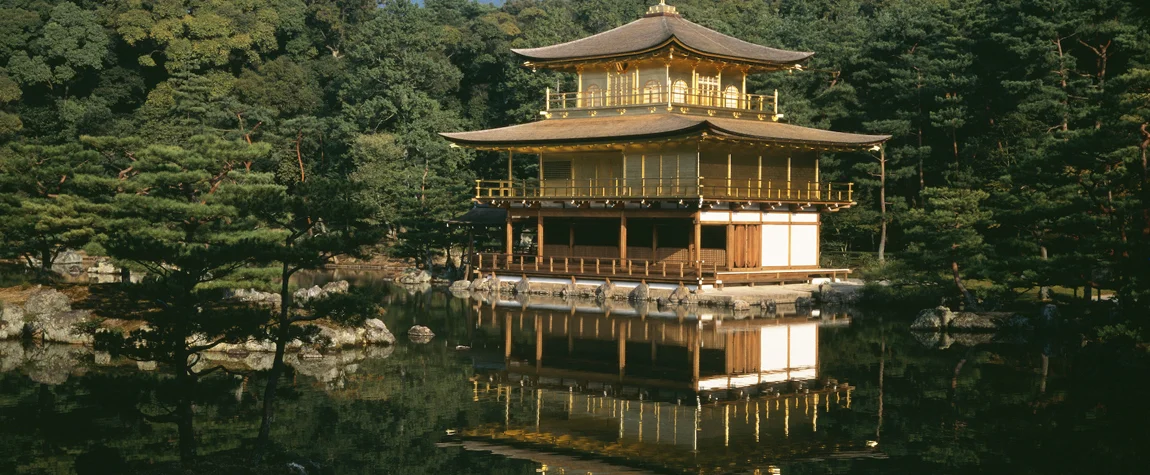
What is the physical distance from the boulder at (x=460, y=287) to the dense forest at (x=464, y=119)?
4.96 m

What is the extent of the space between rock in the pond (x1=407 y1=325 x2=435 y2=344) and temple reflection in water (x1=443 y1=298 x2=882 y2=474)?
1308 mm

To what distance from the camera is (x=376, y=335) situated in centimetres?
2731

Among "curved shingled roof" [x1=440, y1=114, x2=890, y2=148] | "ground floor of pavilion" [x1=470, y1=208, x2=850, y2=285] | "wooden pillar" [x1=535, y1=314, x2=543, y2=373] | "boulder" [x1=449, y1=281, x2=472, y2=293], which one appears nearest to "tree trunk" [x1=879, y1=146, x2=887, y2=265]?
"ground floor of pavilion" [x1=470, y1=208, x2=850, y2=285]

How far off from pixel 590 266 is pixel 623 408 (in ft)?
73.1

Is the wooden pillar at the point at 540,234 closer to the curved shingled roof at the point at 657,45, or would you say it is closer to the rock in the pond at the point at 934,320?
the curved shingled roof at the point at 657,45

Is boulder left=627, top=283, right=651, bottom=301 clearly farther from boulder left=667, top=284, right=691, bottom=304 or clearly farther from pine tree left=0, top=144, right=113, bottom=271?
pine tree left=0, top=144, right=113, bottom=271

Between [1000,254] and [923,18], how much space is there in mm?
24608


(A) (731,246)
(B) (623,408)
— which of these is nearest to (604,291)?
(A) (731,246)

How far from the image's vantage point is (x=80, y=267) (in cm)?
5097

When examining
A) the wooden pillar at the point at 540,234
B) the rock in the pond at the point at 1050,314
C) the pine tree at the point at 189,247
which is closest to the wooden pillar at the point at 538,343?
the pine tree at the point at 189,247

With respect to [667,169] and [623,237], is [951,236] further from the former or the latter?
[623,237]

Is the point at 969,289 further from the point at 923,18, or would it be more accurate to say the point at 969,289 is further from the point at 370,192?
the point at 370,192

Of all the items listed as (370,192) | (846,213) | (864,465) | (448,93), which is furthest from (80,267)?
(864,465)

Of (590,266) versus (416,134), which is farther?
(416,134)
